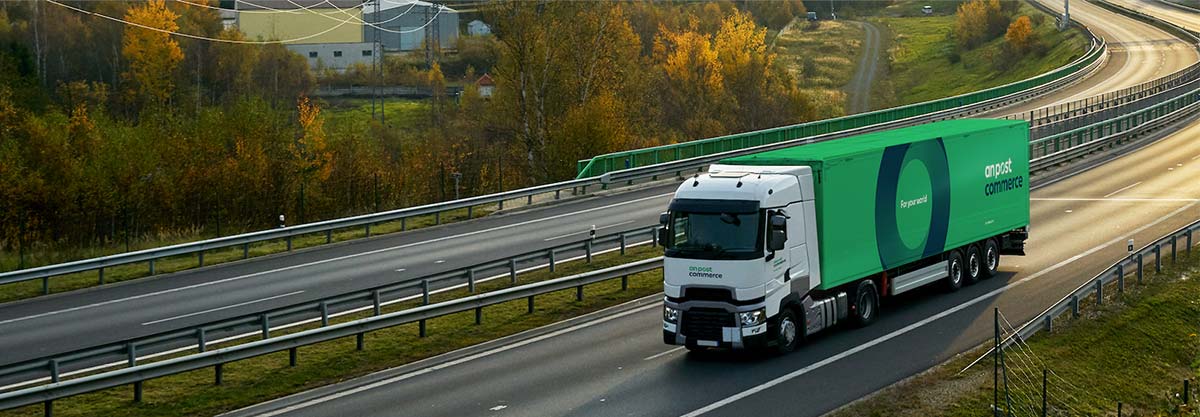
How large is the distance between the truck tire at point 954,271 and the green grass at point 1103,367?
2.66 meters

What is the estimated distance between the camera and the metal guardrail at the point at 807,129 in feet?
152

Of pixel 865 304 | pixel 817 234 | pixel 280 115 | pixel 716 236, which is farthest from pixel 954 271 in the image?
pixel 280 115

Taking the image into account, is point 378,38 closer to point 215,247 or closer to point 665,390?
point 215,247

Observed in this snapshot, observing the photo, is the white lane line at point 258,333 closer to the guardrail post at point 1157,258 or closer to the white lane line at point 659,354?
the white lane line at point 659,354

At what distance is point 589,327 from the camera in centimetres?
2506

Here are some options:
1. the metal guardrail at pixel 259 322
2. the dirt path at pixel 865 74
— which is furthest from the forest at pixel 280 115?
the dirt path at pixel 865 74

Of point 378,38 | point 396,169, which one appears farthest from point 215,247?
point 378,38

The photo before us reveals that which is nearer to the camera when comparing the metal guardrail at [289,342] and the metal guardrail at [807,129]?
the metal guardrail at [289,342]

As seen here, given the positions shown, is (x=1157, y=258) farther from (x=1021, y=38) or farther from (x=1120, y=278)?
(x=1021, y=38)

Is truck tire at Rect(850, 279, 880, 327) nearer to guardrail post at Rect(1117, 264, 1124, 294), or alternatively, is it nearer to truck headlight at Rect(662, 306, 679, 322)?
truck headlight at Rect(662, 306, 679, 322)

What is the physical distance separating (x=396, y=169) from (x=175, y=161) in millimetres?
9689

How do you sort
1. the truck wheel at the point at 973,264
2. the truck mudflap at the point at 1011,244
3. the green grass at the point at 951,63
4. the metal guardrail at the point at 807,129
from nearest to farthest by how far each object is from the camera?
the truck wheel at the point at 973,264
the truck mudflap at the point at 1011,244
the metal guardrail at the point at 807,129
the green grass at the point at 951,63

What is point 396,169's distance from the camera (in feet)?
183

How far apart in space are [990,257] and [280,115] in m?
36.0
